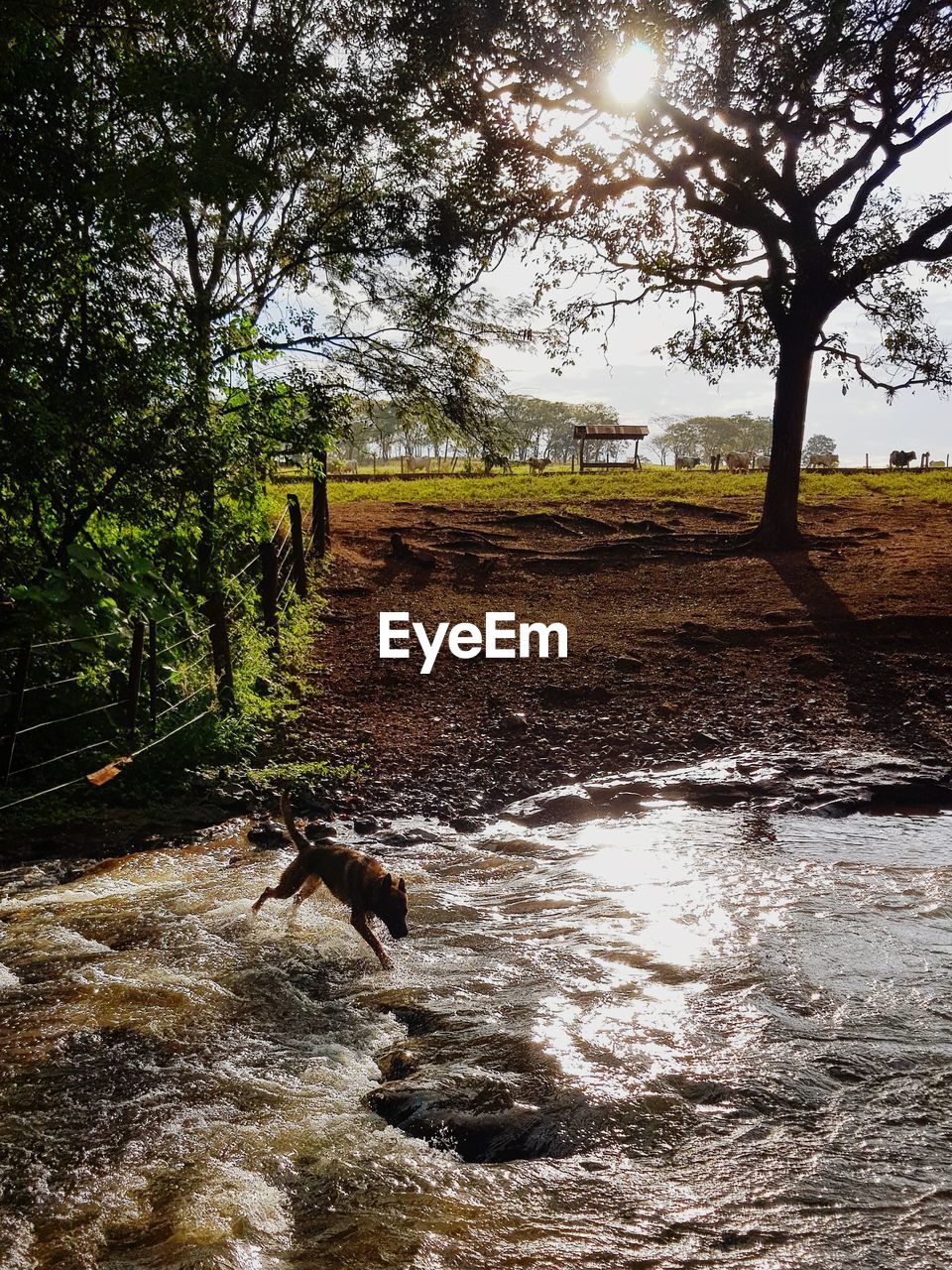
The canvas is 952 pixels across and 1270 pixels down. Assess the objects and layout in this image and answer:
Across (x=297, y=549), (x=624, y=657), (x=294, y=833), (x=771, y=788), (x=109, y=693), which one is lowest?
(x=771, y=788)

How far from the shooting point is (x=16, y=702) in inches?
269

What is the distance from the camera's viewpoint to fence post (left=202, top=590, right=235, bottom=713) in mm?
9195

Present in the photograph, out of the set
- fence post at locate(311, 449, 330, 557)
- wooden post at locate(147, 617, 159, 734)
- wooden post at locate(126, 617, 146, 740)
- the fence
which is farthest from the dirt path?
wooden post at locate(126, 617, 146, 740)

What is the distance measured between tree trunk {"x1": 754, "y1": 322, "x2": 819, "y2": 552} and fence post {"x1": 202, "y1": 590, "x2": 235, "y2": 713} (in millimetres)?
12595

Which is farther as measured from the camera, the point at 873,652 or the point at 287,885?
the point at 873,652

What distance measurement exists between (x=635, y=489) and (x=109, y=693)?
903 inches

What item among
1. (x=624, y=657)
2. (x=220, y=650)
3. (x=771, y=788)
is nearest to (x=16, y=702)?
(x=220, y=650)

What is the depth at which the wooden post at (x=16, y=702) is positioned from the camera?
6815 mm

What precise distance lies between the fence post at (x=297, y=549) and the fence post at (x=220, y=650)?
4.36 metres

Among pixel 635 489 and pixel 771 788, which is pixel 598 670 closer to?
pixel 771 788

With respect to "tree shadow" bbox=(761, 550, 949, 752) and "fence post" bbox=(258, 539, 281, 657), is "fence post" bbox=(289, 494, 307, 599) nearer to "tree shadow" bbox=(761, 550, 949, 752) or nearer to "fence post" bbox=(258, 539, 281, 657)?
"fence post" bbox=(258, 539, 281, 657)

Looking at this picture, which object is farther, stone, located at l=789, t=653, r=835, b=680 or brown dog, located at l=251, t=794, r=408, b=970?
stone, located at l=789, t=653, r=835, b=680

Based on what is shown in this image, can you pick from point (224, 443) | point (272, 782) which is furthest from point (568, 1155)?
point (224, 443)

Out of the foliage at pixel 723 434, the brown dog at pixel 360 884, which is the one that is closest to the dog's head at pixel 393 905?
the brown dog at pixel 360 884
